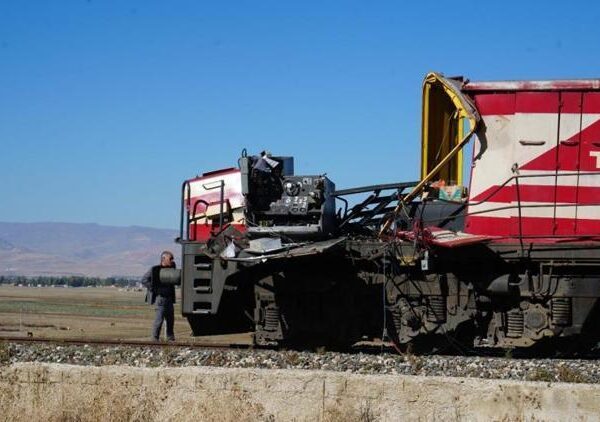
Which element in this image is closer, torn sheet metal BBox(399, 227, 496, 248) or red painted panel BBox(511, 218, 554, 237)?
torn sheet metal BBox(399, 227, 496, 248)

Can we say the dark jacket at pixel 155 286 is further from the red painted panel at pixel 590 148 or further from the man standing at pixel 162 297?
the red painted panel at pixel 590 148

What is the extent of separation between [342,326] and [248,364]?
312 centimetres

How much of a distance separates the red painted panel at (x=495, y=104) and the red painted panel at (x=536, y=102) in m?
0.10

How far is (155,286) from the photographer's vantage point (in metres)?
15.7

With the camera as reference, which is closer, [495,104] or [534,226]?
[534,226]

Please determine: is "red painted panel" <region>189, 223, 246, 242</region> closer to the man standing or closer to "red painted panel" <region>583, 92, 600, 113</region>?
the man standing

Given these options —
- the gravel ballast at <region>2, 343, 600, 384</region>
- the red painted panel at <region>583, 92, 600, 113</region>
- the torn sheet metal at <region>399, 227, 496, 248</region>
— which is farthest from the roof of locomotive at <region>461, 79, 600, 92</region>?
the gravel ballast at <region>2, 343, 600, 384</region>

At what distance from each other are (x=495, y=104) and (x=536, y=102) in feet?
1.94

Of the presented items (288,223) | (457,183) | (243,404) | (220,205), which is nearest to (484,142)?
(457,183)

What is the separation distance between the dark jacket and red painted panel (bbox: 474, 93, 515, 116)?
5.69 meters

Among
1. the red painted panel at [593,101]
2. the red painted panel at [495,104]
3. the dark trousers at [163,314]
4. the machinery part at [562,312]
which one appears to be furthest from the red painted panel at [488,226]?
the dark trousers at [163,314]

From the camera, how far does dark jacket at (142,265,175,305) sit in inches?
603

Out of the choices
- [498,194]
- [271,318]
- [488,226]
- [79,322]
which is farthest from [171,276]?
[79,322]

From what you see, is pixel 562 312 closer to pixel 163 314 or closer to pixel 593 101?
pixel 593 101
